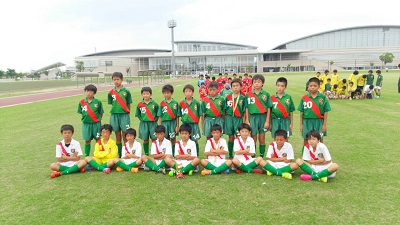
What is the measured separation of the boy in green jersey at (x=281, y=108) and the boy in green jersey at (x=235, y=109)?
1.87 ft

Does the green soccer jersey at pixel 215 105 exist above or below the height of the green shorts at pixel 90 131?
above

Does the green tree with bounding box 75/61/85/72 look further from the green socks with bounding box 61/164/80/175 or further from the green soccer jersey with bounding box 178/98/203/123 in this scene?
the green soccer jersey with bounding box 178/98/203/123

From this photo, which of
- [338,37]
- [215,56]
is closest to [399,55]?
[338,37]

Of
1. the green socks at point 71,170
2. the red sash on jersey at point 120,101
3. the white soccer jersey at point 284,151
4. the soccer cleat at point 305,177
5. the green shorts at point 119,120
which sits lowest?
the soccer cleat at point 305,177

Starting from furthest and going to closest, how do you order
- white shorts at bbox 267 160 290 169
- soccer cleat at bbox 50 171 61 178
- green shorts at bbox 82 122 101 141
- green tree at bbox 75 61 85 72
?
green tree at bbox 75 61 85 72, green shorts at bbox 82 122 101 141, soccer cleat at bbox 50 171 61 178, white shorts at bbox 267 160 290 169

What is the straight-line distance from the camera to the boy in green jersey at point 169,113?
5498 millimetres

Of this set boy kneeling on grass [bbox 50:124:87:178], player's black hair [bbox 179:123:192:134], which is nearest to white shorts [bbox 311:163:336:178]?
player's black hair [bbox 179:123:192:134]

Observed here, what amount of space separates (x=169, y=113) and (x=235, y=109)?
1273mm

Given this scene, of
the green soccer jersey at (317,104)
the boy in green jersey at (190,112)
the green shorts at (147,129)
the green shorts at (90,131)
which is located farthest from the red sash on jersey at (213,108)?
the green shorts at (90,131)

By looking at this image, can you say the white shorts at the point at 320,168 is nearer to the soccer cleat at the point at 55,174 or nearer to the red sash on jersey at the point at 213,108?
the red sash on jersey at the point at 213,108

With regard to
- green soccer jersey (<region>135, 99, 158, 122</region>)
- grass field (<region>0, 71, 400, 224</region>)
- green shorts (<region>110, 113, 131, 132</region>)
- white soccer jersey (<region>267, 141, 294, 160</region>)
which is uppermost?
green soccer jersey (<region>135, 99, 158, 122</region>)

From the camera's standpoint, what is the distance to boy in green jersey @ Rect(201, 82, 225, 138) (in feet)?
18.0

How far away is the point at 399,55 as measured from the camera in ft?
277

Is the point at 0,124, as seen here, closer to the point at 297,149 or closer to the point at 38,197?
the point at 38,197
